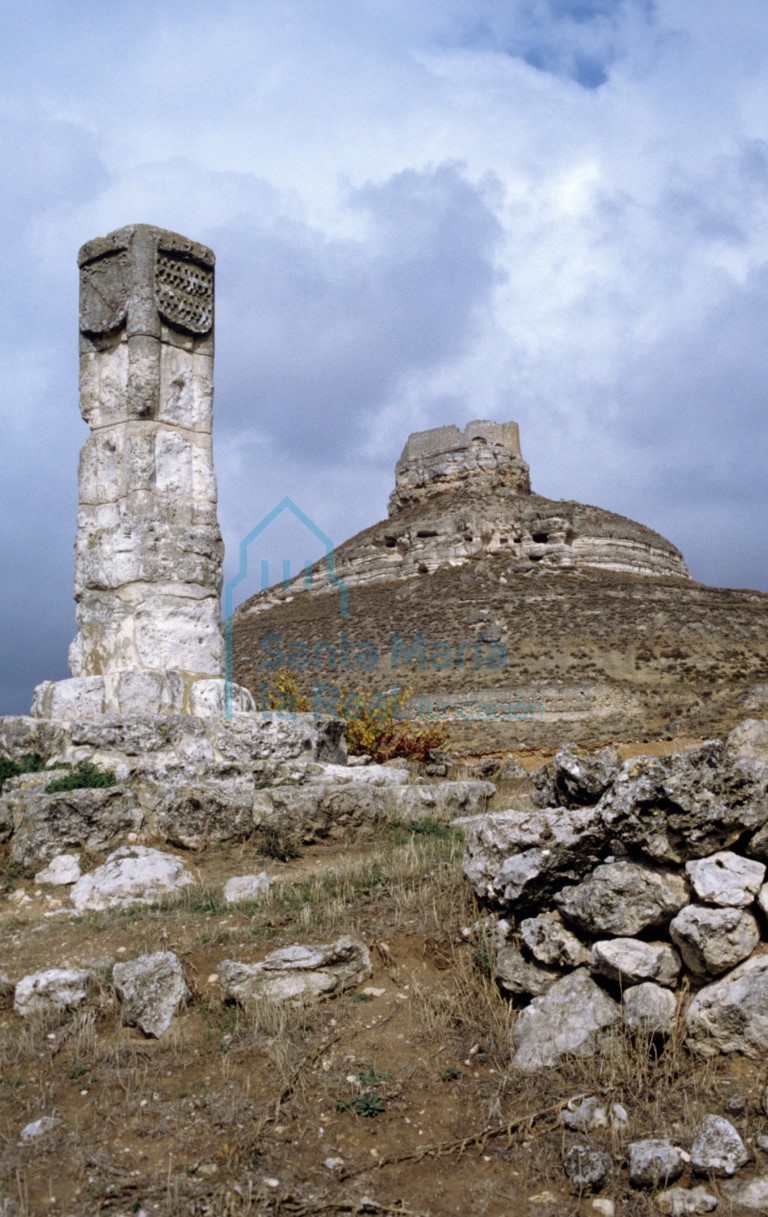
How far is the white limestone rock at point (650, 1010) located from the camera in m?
4.20

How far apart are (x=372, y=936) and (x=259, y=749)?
3756 mm

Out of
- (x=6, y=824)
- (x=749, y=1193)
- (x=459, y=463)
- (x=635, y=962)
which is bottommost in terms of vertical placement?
(x=749, y=1193)

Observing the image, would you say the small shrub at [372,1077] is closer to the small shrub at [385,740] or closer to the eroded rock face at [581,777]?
the eroded rock face at [581,777]

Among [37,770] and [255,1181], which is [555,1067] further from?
[37,770]

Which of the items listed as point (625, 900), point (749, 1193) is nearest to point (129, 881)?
point (625, 900)

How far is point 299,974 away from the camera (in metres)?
4.89

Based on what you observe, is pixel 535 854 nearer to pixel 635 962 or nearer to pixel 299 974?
pixel 635 962

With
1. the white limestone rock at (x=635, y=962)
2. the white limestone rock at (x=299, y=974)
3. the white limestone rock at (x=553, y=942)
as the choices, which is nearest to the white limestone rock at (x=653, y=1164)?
the white limestone rock at (x=635, y=962)

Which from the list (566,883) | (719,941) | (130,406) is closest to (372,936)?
(566,883)

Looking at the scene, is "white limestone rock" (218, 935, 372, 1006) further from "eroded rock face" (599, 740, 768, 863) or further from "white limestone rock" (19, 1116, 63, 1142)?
"eroded rock face" (599, 740, 768, 863)

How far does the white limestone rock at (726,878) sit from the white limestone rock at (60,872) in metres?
4.42

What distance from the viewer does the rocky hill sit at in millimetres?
30625

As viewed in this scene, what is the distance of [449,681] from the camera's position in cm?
3466

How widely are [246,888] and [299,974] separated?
1.72 meters
